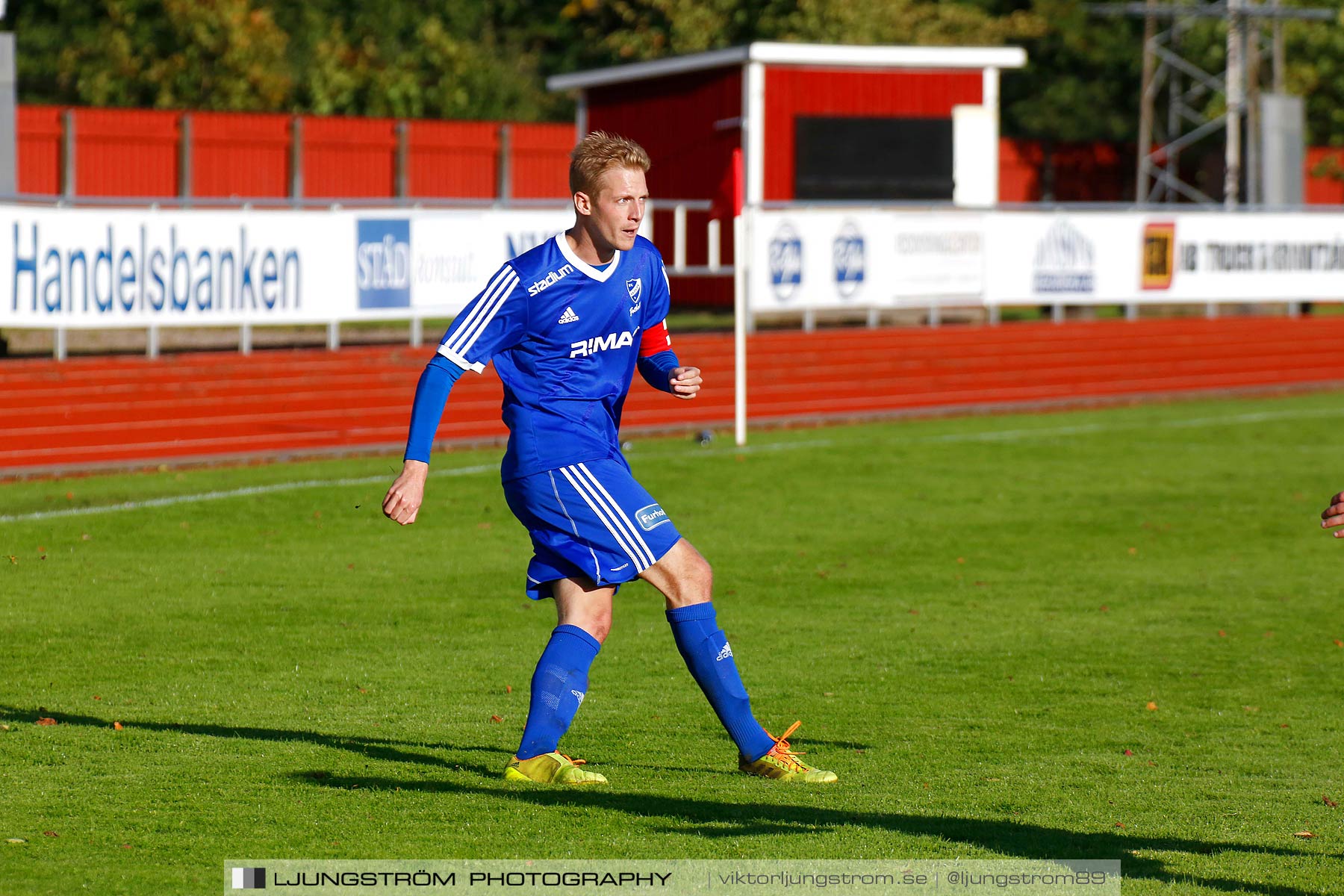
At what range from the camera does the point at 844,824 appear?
5.01m

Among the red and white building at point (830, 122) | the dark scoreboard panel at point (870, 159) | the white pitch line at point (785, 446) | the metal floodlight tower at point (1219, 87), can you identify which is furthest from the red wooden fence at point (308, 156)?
the white pitch line at point (785, 446)

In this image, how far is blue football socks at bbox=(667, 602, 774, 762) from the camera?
5.52 metres

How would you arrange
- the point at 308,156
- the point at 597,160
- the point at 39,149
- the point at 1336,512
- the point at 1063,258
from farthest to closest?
the point at 308,156
the point at 39,149
the point at 1063,258
the point at 597,160
the point at 1336,512

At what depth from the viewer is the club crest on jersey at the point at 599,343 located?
544 centimetres

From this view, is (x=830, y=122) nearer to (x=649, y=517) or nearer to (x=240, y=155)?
(x=240, y=155)

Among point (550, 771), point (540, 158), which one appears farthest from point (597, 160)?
point (540, 158)

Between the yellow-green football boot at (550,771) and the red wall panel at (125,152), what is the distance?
2760 cm

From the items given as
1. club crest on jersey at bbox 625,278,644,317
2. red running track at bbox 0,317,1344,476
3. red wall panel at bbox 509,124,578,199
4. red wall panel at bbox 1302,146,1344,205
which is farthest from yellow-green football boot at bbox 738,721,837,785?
red wall panel at bbox 1302,146,1344,205

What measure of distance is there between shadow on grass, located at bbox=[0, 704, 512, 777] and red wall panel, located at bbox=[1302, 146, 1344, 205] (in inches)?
1603

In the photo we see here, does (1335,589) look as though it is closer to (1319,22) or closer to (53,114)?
(53,114)

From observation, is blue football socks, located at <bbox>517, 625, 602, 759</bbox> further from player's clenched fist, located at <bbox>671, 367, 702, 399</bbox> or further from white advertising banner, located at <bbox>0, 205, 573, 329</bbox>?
white advertising banner, located at <bbox>0, 205, 573, 329</bbox>

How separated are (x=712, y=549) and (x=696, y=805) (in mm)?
5718

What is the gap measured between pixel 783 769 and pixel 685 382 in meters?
1.27

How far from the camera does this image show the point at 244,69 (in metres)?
38.7
